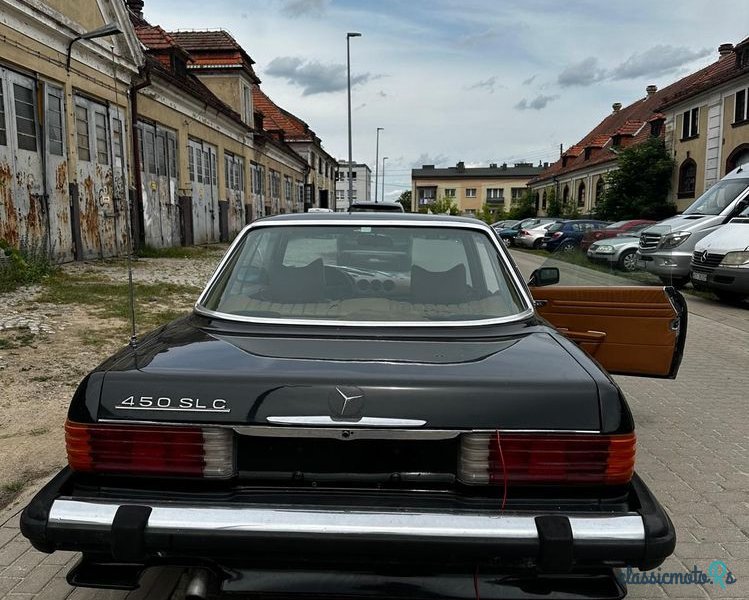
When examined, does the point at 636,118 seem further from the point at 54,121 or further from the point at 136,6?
the point at 54,121

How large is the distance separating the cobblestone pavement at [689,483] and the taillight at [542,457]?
3.73 ft

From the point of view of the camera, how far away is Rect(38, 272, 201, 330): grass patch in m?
8.75

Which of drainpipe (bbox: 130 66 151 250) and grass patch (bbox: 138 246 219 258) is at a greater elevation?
drainpipe (bbox: 130 66 151 250)

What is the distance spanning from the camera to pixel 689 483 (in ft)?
13.1

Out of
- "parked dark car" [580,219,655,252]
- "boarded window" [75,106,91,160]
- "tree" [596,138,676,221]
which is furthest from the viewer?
"tree" [596,138,676,221]

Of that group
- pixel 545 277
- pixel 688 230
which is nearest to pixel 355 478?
pixel 545 277

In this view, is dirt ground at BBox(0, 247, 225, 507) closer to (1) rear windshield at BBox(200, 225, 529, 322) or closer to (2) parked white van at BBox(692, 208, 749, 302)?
(1) rear windshield at BBox(200, 225, 529, 322)

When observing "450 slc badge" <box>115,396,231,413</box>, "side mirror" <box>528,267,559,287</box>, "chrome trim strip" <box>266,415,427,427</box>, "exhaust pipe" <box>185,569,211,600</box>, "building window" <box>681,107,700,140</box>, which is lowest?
"exhaust pipe" <box>185,569,211,600</box>

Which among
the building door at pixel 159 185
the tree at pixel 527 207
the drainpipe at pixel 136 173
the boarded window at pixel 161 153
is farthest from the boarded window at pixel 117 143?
the tree at pixel 527 207

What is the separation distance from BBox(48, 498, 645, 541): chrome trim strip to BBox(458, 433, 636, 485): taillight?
13cm

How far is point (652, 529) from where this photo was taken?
→ 2.02 meters

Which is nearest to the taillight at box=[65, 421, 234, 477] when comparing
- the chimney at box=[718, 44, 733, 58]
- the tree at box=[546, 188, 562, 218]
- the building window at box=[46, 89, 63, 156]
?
the building window at box=[46, 89, 63, 156]

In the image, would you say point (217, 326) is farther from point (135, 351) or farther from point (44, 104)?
point (44, 104)

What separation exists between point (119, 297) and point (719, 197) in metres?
12.7
